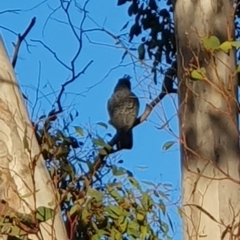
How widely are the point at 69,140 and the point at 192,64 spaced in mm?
945

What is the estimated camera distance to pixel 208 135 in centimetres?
294

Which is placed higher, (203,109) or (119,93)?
(119,93)

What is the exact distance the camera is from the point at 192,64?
2.90 m

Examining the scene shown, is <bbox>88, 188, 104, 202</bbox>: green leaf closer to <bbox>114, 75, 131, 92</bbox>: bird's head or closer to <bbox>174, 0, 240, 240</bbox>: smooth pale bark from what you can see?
<bbox>174, 0, 240, 240</bbox>: smooth pale bark

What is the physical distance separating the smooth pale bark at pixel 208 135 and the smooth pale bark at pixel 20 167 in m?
0.43

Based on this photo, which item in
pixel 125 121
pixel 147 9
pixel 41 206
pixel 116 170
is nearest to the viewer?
pixel 41 206

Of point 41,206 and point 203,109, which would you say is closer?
point 41,206

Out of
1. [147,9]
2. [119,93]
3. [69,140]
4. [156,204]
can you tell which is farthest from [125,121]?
[156,204]

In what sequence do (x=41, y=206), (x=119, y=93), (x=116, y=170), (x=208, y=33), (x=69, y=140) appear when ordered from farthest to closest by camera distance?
(x=119, y=93)
(x=69, y=140)
(x=116, y=170)
(x=208, y=33)
(x=41, y=206)

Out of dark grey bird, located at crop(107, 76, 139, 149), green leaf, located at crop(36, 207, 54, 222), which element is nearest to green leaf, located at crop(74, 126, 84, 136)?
green leaf, located at crop(36, 207, 54, 222)

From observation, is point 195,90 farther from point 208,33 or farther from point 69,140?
point 69,140

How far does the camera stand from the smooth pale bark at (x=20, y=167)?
2.57 meters

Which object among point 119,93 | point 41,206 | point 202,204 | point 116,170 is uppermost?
point 119,93

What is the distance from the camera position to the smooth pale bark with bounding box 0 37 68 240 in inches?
101
